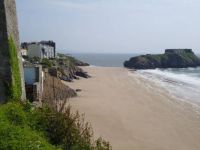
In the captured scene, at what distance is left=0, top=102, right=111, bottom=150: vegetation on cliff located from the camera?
9953 mm

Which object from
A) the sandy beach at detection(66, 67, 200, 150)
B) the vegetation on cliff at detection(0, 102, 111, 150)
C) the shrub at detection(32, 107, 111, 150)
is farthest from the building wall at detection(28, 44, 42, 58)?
the shrub at detection(32, 107, 111, 150)

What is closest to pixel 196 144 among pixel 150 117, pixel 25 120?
pixel 150 117

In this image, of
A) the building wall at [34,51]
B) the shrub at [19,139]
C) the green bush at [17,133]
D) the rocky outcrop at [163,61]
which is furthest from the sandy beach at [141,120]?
the rocky outcrop at [163,61]

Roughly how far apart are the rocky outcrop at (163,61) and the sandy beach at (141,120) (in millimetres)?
62106

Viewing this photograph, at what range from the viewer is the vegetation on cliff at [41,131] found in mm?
9953

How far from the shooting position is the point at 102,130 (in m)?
22.0

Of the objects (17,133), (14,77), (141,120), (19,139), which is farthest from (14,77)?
(141,120)

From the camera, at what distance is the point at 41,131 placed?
1143 cm

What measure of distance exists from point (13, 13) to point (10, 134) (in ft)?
23.4

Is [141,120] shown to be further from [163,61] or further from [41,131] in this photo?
[163,61]

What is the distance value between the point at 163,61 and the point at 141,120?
84400 mm

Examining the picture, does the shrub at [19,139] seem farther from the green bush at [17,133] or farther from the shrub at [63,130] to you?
the shrub at [63,130]

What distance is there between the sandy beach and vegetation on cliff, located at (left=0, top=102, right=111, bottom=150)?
739 cm

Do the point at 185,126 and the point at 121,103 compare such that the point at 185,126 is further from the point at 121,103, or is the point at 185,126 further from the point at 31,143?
the point at 31,143
